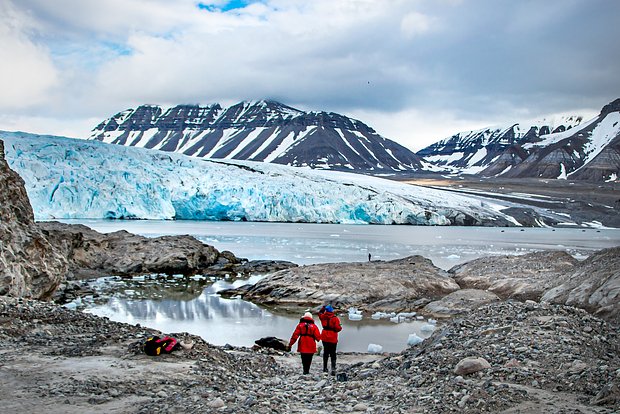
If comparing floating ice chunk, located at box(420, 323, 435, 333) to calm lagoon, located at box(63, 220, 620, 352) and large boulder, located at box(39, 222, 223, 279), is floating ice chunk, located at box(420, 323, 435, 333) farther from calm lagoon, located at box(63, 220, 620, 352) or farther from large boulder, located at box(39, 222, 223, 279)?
large boulder, located at box(39, 222, 223, 279)

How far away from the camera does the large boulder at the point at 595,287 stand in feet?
30.8

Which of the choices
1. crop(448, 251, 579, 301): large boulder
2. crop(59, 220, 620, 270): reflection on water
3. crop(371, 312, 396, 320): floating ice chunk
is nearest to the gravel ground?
crop(371, 312, 396, 320): floating ice chunk

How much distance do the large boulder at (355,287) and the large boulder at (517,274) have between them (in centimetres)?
93

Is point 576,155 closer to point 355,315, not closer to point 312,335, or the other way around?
point 355,315

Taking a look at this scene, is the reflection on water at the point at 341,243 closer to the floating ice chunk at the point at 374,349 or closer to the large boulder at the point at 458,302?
the large boulder at the point at 458,302

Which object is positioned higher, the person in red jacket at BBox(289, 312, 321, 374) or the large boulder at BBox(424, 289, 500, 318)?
the person in red jacket at BBox(289, 312, 321, 374)

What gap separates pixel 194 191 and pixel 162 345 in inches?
1465

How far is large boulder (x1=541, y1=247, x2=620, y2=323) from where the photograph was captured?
9.39 metres

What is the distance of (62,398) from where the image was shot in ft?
15.9

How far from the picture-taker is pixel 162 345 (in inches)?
258

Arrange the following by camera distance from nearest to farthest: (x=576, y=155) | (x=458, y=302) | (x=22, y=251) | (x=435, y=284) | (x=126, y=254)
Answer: (x=22, y=251), (x=458, y=302), (x=435, y=284), (x=126, y=254), (x=576, y=155)

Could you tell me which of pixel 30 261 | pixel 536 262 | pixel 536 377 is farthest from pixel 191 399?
pixel 536 262

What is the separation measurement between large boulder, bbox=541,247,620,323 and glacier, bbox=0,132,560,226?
32644 millimetres

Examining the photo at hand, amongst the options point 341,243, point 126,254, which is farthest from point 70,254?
point 341,243
